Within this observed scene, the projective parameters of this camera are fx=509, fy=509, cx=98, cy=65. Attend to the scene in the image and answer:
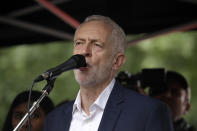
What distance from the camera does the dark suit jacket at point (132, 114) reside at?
2.66m

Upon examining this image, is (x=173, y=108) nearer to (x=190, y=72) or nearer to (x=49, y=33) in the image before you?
(x=49, y=33)

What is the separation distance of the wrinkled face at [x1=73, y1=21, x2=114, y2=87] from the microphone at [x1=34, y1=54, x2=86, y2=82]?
0.23 feet

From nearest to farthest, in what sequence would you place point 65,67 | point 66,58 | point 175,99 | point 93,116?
point 65,67 → point 93,116 → point 175,99 → point 66,58

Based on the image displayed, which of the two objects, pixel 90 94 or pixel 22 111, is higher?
pixel 90 94

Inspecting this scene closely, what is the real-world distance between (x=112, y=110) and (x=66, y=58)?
8.61 m

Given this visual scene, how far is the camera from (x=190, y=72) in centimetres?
1063

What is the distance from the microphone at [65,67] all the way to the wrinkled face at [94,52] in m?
0.07

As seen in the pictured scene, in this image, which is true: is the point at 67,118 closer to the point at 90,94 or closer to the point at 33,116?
the point at 90,94

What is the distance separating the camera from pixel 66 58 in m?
11.3

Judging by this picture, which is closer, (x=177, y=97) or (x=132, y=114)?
(x=132, y=114)

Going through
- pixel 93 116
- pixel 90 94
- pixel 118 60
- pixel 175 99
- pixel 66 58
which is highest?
pixel 118 60

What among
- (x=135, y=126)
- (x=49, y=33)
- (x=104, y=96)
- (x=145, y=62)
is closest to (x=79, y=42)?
(x=104, y=96)

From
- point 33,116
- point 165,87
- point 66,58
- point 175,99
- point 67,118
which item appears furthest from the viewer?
point 66,58

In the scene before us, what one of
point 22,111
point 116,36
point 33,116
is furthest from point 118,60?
point 22,111
